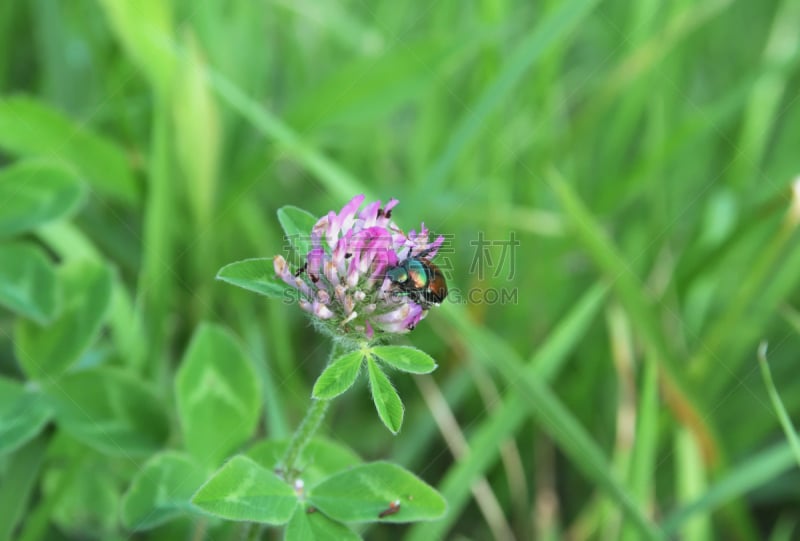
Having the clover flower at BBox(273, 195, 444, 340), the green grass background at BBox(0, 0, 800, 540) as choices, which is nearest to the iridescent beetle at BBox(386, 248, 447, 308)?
the clover flower at BBox(273, 195, 444, 340)

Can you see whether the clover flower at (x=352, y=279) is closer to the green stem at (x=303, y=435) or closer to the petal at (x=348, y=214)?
the petal at (x=348, y=214)

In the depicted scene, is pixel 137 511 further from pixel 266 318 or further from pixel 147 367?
pixel 266 318

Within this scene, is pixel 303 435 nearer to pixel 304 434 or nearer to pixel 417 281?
pixel 304 434

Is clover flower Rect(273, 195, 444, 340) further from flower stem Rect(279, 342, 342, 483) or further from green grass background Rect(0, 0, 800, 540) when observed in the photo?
green grass background Rect(0, 0, 800, 540)

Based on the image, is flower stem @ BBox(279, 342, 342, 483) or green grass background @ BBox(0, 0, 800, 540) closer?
flower stem @ BBox(279, 342, 342, 483)

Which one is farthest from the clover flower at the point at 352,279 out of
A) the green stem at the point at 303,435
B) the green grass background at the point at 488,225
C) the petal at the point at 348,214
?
the green grass background at the point at 488,225

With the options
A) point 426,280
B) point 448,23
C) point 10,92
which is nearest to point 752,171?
point 448,23

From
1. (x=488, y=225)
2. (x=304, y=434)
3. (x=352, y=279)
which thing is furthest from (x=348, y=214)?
(x=488, y=225)

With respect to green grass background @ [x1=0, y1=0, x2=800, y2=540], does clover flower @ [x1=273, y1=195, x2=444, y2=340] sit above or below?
below

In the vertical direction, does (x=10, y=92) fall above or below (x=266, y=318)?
above
